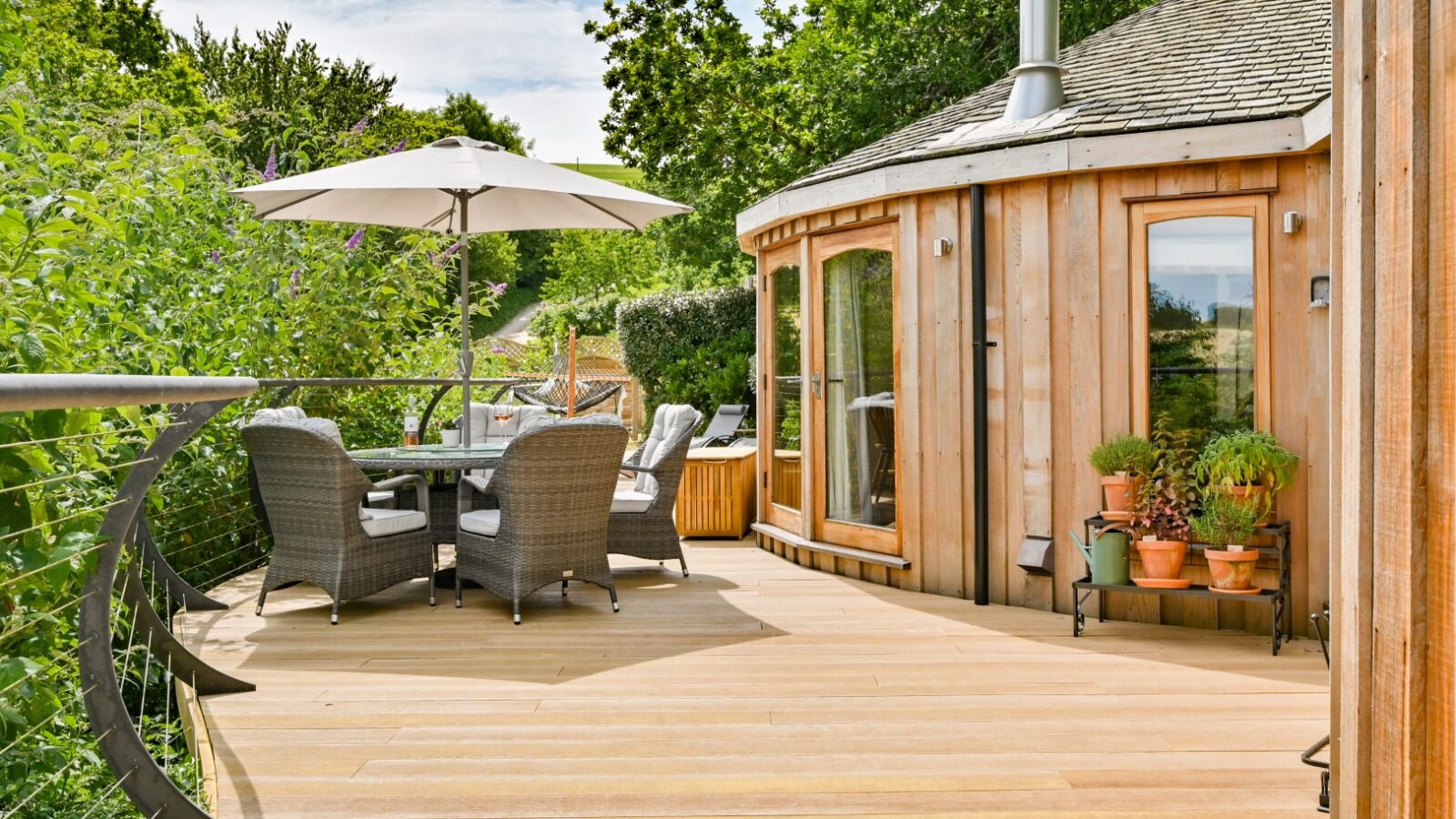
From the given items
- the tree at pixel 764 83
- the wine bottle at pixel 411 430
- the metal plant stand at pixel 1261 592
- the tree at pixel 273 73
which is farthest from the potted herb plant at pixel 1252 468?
→ the tree at pixel 273 73

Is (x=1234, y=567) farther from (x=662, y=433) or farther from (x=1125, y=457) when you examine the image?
(x=662, y=433)

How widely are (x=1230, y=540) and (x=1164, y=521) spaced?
279 millimetres

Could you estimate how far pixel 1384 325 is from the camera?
1699 millimetres

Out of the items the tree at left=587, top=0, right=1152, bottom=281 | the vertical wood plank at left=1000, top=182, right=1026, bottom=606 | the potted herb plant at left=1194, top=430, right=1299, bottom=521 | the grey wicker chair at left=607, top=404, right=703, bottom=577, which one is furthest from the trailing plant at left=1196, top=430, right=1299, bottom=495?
the tree at left=587, top=0, right=1152, bottom=281

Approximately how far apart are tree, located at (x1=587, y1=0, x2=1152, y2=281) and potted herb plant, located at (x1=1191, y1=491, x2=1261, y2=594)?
10.1 metres

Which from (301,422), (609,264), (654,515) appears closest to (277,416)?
(301,422)

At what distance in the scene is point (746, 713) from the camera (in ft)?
12.4

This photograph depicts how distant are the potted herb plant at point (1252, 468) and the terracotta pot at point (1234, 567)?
0.21 meters

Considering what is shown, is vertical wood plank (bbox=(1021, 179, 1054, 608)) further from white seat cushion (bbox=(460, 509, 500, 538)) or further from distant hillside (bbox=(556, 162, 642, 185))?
distant hillside (bbox=(556, 162, 642, 185))

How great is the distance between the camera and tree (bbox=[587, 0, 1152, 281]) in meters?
14.1

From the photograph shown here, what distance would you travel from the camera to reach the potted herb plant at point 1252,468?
4816 mm

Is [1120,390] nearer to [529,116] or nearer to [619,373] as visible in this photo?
[619,373]

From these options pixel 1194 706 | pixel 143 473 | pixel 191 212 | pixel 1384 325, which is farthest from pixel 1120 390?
pixel 191 212

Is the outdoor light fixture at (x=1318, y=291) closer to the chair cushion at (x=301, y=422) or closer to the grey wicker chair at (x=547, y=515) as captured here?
the grey wicker chair at (x=547, y=515)
